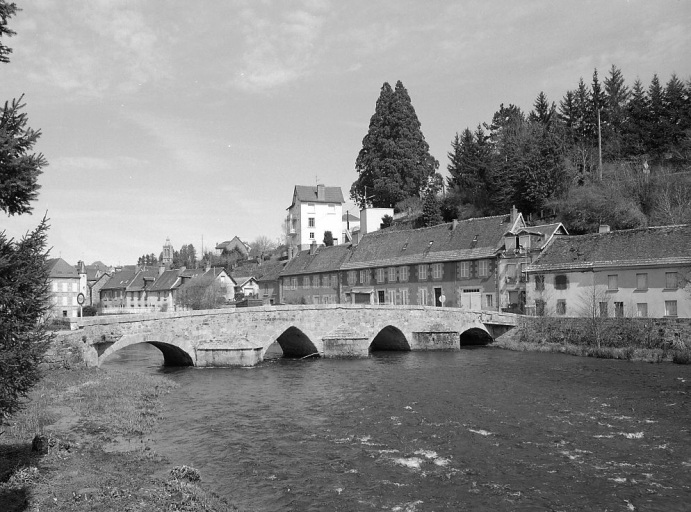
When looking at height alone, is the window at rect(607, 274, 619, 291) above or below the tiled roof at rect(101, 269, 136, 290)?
below

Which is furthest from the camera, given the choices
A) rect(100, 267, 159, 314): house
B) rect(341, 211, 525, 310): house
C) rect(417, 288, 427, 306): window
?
rect(100, 267, 159, 314): house

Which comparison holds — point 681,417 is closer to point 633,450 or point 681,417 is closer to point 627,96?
point 633,450

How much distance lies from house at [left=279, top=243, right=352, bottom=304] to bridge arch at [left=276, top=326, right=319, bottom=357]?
20738 mm

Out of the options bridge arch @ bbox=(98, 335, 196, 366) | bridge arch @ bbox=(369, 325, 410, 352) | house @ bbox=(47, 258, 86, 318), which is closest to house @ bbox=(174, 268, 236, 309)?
house @ bbox=(47, 258, 86, 318)

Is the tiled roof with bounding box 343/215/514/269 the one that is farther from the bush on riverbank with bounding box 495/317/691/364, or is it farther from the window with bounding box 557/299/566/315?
the bush on riverbank with bounding box 495/317/691/364

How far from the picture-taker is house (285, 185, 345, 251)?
259ft

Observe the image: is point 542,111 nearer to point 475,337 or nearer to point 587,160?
point 587,160

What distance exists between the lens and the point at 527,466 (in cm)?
1376

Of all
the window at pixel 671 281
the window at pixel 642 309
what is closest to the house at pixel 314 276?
the window at pixel 642 309

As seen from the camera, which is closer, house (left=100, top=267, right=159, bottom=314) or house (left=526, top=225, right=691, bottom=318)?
house (left=526, top=225, right=691, bottom=318)

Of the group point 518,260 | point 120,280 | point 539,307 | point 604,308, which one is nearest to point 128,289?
point 120,280

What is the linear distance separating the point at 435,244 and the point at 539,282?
1202cm

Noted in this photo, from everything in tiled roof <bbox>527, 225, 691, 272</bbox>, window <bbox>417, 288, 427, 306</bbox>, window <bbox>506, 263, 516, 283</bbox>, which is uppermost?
tiled roof <bbox>527, 225, 691, 272</bbox>

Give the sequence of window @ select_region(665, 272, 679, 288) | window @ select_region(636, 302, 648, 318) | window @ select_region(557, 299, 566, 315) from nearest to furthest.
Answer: window @ select_region(665, 272, 679, 288) < window @ select_region(636, 302, 648, 318) < window @ select_region(557, 299, 566, 315)
